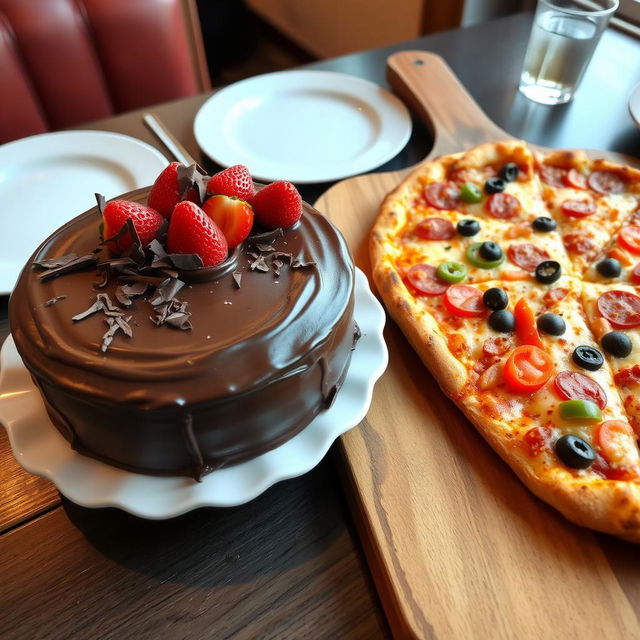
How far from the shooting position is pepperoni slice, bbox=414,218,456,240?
5.32 feet

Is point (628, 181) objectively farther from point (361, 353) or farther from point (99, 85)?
point (99, 85)

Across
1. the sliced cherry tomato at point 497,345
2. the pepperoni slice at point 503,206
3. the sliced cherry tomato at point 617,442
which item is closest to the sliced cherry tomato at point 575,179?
the pepperoni slice at point 503,206

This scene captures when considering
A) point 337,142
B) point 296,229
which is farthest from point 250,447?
point 337,142

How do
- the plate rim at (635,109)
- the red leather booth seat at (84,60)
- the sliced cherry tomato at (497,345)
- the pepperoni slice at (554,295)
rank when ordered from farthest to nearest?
1. the red leather booth seat at (84,60)
2. the plate rim at (635,109)
3. the pepperoni slice at (554,295)
4. the sliced cherry tomato at (497,345)

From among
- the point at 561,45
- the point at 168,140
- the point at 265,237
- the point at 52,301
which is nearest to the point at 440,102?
the point at 561,45

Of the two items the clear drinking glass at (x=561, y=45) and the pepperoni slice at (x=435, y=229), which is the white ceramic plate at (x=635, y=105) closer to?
the clear drinking glass at (x=561, y=45)

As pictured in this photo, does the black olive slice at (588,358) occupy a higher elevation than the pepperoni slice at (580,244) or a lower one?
higher

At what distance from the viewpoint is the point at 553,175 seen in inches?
71.7

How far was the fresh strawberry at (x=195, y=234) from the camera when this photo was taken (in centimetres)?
96

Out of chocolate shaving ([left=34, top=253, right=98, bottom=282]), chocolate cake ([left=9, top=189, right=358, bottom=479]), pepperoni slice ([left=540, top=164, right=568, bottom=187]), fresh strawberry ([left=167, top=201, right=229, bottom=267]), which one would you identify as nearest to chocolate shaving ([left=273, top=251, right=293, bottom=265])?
chocolate cake ([left=9, top=189, right=358, bottom=479])

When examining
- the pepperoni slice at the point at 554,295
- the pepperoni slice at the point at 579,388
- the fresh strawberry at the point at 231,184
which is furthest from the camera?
the pepperoni slice at the point at 554,295

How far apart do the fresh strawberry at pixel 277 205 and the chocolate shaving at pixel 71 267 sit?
327mm

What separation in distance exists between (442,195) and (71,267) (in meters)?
1.15

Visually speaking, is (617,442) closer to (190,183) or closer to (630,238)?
(630,238)
